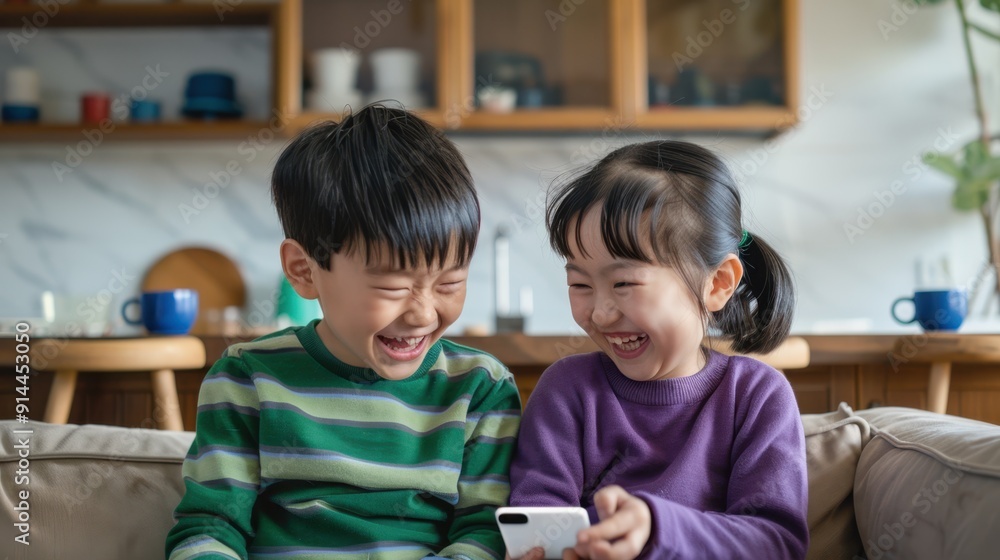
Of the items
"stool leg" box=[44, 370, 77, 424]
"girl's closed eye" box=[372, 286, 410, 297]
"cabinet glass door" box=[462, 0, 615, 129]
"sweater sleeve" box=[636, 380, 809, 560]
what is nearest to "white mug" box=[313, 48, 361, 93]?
"cabinet glass door" box=[462, 0, 615, 129]

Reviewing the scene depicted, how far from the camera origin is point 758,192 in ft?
10.6

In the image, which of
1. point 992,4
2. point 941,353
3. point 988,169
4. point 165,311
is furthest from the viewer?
point 988,169

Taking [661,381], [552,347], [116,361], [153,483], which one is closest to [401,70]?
[552,347]

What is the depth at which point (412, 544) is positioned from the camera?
111 cm

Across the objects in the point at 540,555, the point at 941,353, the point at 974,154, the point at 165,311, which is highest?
the point at 974,154

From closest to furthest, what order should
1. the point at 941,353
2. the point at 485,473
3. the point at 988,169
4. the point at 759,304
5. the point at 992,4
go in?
the point at 485,473, the point at 759,304, the point at 941,353, the point at 992,4, the point at 988,169

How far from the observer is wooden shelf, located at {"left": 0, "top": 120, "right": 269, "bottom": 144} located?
117 inches

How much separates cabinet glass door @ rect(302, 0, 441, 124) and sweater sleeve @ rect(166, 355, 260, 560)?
1934 millimetres

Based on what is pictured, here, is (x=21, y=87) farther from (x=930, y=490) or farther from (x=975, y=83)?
(x=975, y=83)

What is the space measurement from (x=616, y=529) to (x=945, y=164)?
2.46m

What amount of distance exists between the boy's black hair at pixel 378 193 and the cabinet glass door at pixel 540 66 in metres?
1.82

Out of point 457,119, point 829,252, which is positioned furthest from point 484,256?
point 829,252

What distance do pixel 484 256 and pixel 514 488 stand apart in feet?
6.92

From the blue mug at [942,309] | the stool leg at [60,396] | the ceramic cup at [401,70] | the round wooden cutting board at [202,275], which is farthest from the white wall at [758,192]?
the stool leg at [60,396]
